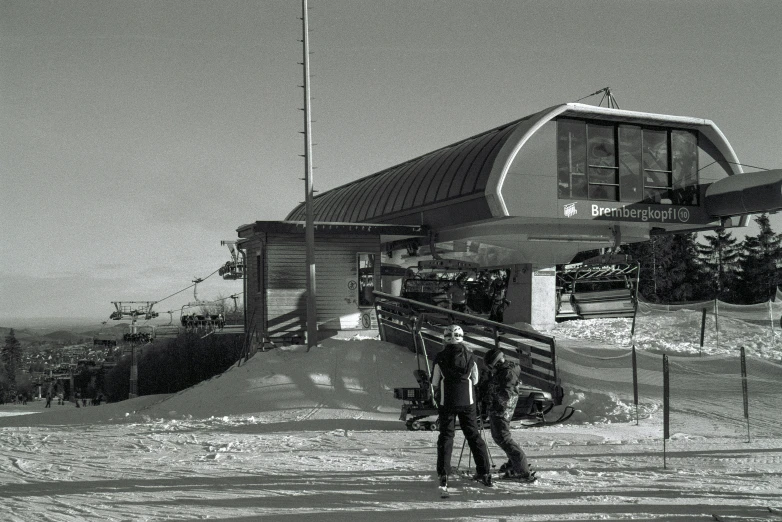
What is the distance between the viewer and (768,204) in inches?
840

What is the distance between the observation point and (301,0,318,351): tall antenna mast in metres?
19.0

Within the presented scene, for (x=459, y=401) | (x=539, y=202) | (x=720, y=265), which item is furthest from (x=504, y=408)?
(x=720, y=265)

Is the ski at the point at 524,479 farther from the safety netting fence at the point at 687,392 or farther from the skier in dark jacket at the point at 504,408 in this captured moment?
the safety netting fence at the point at 687,392

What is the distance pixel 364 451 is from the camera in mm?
11211

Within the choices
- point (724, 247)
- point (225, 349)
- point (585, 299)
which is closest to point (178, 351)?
point (225, 349)

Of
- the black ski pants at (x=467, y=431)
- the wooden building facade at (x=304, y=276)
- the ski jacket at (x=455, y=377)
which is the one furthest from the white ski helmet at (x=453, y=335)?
the wooden building facade at (x=304, y=276)

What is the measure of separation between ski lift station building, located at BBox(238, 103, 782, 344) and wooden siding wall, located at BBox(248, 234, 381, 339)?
29mm

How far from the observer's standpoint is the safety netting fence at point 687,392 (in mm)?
13227

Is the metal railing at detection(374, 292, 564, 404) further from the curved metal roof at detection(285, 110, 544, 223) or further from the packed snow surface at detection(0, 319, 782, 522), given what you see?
the curved metal roof at detection(285, 110, 544, 223)

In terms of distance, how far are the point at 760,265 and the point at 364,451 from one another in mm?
48880

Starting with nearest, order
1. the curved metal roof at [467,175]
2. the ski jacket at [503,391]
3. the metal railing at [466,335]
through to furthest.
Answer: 1. the ski jacket at [503,391]
2. the metal railing at [466,335]
3. the curved metal roof at [467,175]

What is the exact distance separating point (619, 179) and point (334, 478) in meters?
15.5

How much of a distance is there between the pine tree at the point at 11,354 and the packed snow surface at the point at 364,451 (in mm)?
102934

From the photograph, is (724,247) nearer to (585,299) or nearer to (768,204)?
(585,299)
